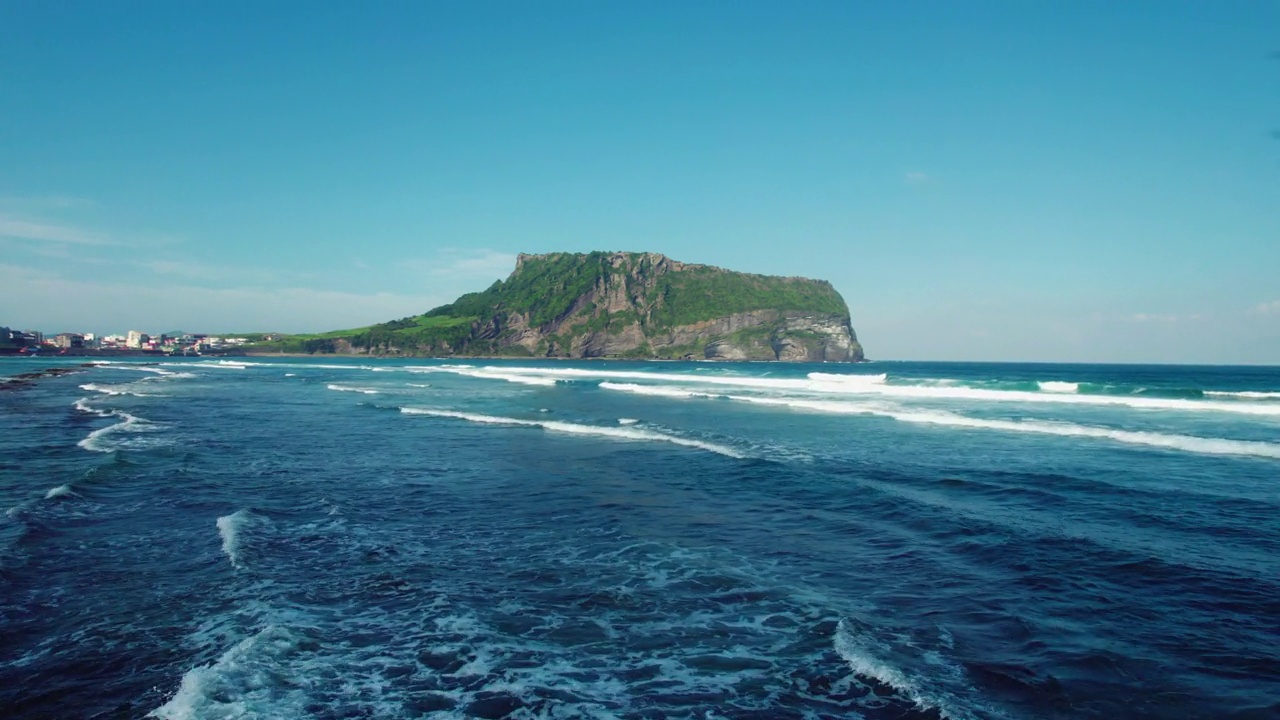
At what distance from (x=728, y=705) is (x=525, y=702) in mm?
1789

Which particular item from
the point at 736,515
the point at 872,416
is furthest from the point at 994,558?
the point at 872,416

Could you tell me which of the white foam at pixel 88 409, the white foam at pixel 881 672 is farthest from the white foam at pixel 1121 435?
the white foam at pixel 88 409

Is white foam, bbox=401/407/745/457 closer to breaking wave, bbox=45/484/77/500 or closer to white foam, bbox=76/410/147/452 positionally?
white foam, bbox=76/410/147/452

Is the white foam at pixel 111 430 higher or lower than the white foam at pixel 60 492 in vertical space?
lower

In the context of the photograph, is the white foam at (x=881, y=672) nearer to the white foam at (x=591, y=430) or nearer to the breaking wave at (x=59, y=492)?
the white foam at (x=591, y=430)

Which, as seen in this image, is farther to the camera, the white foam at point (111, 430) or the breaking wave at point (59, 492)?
the white foam at point (111, 430)

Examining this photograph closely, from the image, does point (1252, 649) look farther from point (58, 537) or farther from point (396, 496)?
point (58, 537)

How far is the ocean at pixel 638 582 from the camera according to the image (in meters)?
6.23

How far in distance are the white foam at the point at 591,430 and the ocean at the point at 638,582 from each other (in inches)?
69.6

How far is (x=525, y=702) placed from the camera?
6059mm

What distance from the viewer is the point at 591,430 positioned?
26656 millimetres

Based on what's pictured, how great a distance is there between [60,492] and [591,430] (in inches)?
636

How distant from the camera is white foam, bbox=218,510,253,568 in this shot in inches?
401

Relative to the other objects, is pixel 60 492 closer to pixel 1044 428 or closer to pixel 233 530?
pixel 233 530
